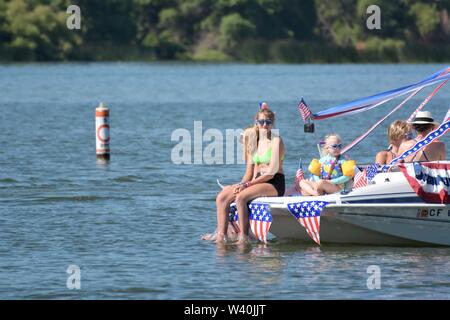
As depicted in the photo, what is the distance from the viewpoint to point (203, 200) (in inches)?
790

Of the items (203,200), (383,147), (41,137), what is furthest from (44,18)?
(203,200)

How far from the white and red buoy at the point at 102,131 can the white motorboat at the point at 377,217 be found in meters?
10.1

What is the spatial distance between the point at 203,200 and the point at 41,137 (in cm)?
1526

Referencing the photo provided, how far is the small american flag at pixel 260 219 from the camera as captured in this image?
589 inches

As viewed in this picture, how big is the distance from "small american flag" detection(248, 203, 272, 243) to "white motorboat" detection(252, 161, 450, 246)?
0.06m

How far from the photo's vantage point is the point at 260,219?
15.1 m

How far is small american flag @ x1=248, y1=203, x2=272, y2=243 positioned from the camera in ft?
49.1

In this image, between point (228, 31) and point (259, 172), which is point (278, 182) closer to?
point (259, 172)

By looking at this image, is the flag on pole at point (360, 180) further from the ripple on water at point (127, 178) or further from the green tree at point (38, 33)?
the green tree at point (38, 33)

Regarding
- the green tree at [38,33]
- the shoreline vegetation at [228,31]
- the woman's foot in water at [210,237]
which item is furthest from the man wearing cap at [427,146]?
the green tree at [38,33]

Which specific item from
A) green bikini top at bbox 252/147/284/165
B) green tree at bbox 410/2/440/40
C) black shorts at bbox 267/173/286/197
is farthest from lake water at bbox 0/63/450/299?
green tree at bbox 410/2/440/40

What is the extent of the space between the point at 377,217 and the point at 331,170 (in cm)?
82

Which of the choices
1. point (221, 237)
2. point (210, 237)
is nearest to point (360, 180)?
point (221, 237)
